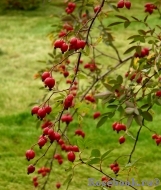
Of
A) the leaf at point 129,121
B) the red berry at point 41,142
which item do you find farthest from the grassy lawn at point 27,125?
the red berry at point 41,142

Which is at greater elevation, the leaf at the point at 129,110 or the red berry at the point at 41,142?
the red berry at the point at 41,142

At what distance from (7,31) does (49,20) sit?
3.50ft

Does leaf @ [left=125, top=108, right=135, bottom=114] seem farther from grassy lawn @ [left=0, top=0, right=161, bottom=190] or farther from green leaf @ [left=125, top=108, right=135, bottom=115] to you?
grassy lawn @ [left=0, top=0, right=161, bottom=190]

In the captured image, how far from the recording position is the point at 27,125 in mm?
3791

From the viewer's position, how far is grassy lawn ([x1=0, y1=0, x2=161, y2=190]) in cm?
288

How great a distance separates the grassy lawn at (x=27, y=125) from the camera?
9.46ft

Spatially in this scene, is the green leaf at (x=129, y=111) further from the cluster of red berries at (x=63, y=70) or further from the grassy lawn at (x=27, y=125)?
the cluster of red berries at (x=63, y=70)

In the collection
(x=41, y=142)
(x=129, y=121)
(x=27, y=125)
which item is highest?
(x=41, y=142)

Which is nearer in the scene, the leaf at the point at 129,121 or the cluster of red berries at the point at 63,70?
the leaf at the point at 129,121

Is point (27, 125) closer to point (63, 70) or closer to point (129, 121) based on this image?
point (63, 70)

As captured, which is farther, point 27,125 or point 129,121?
point 27,125

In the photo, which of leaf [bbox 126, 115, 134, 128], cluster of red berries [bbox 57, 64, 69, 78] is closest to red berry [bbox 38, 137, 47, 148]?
leaf [bbox 126, 115, 134, 128]

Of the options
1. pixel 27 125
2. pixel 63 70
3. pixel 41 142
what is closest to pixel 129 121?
pixel 41 142

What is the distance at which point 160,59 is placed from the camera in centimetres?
169
